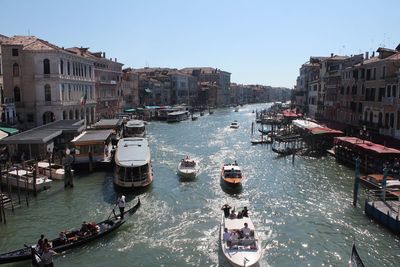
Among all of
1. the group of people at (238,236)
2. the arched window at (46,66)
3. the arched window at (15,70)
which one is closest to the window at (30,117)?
the arched window at (15,70)

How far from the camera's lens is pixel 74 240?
19875 mm

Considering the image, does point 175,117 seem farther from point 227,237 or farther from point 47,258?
point 47,258

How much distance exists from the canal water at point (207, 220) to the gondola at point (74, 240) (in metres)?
0.38

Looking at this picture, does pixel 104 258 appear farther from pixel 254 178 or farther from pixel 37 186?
pixel 254 178

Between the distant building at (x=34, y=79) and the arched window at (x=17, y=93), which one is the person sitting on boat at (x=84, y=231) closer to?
the distant building at (x=34, y=79)

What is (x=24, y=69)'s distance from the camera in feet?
159

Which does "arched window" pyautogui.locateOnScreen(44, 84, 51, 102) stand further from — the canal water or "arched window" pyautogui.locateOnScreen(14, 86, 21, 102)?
the canal water

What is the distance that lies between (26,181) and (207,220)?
13.7 m

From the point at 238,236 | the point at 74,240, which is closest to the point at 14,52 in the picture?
the point at 74,240

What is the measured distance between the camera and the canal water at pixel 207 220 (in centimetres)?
1939

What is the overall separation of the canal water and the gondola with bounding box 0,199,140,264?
1.24 ft

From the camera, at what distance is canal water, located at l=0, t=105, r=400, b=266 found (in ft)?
63.6

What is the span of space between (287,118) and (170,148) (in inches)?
1316

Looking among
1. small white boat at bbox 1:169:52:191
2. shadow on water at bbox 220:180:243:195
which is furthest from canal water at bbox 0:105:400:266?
small white boat at bbox 1:169:52:191
